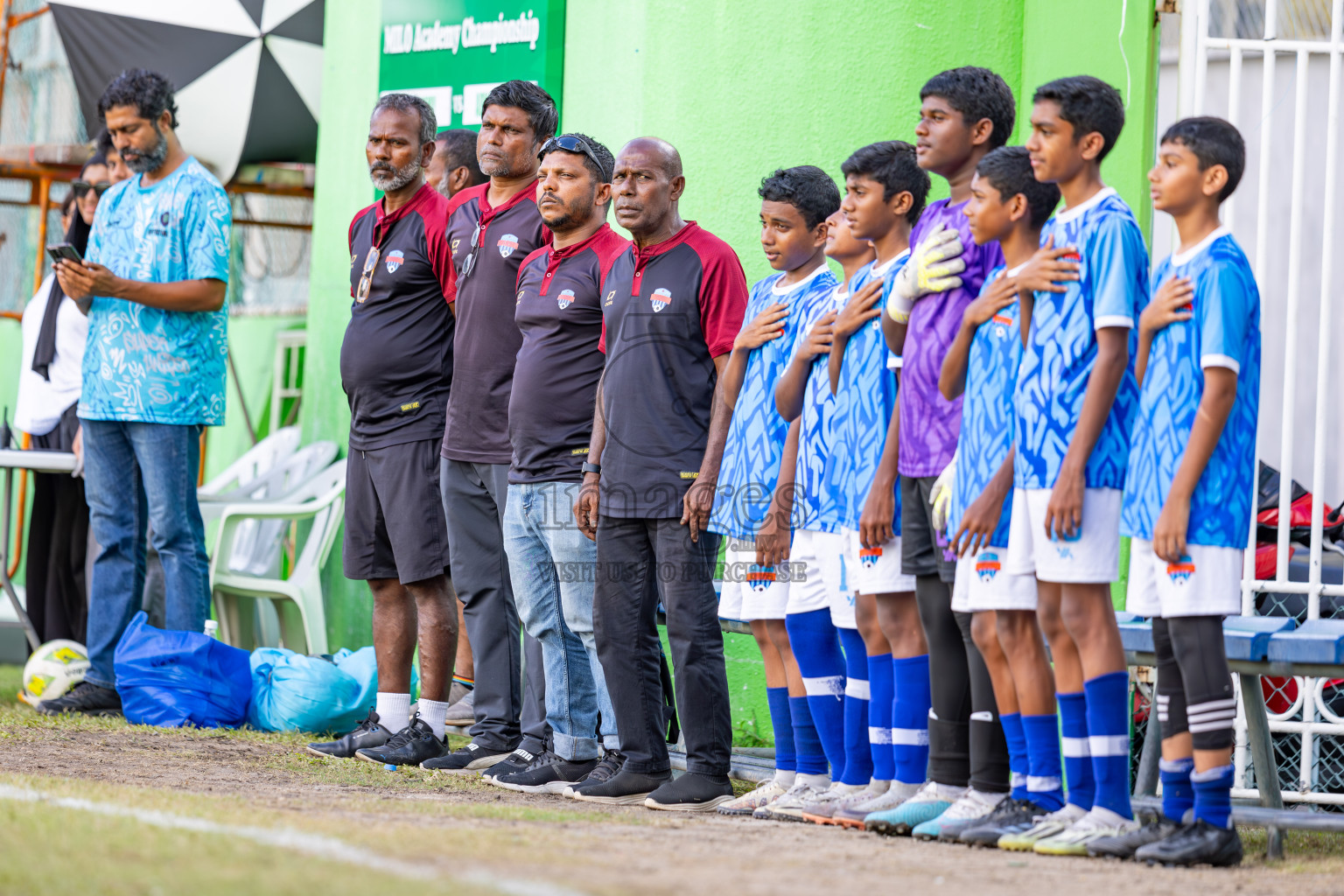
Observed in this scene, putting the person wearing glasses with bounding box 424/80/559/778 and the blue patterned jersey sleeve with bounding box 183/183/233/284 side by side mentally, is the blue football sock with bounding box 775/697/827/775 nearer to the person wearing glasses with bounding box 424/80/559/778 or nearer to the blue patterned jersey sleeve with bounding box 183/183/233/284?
the person wearing glasses with bounding box 424/80/559/778

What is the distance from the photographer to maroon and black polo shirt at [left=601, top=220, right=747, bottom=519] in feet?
17.5

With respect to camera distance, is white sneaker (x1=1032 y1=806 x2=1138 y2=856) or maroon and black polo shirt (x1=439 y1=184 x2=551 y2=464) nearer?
white sneaker (x1=1032 y1=806 x2=1138 y2=856)

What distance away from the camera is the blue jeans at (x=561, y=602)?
18.6 feet

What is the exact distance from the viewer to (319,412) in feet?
29.7

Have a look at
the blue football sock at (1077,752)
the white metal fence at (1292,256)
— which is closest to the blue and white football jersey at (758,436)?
the blue football sock at (1077,752)

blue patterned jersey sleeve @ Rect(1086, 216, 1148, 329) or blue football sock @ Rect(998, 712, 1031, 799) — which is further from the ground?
blue patterned jersey sleeve @ Rect(1086, 216, 1148, 329)

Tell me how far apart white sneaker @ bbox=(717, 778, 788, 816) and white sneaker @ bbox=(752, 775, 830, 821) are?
5 cm

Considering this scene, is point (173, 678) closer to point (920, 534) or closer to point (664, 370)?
point (664, 370)

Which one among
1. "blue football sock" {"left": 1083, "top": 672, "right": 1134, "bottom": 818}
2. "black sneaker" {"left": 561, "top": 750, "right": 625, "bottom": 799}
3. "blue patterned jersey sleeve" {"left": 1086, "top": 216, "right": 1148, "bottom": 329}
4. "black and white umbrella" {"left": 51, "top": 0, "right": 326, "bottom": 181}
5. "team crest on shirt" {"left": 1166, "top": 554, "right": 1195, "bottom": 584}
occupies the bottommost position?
"black sneaker" {"left": 561, "top": 750, "right": 625, "bottom": 799}

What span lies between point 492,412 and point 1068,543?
252 cm

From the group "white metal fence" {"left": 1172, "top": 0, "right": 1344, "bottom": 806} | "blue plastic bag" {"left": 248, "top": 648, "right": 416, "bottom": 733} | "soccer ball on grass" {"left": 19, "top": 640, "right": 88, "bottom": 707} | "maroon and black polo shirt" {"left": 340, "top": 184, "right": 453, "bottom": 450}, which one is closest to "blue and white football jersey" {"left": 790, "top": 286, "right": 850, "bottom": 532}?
"maroon and black polo shirt" {"left": 340, "top": 184, "right": 453, "bottom": 450}

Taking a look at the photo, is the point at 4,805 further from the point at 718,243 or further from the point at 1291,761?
the point at 1291,761

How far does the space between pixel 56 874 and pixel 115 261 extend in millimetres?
4738

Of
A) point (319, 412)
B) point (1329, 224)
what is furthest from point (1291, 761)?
point (319, 412)
